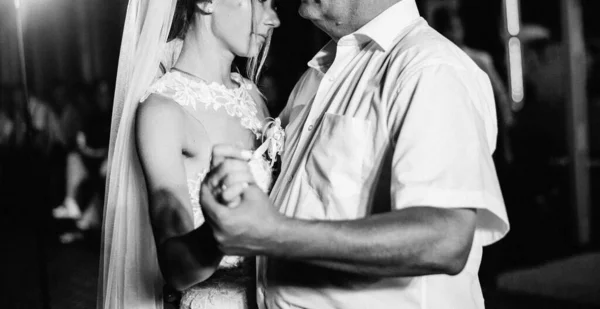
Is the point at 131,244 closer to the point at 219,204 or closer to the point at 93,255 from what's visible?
the point at 219,204

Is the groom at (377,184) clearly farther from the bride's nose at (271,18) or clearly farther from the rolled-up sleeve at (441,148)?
the bride's nose at (271,18)

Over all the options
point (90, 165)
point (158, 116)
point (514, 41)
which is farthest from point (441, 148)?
point (90, 165)

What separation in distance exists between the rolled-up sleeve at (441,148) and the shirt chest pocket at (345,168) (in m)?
0.10

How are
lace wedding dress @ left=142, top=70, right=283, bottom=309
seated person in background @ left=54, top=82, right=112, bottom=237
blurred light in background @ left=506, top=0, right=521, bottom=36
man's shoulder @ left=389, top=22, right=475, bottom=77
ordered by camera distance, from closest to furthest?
man's shoulder @ left=389, top=22, right=475, bottom=77, lace wedding dress @ left=142, top=70, right=283, bottom=309, blurred light in background @ left=506, top=0, right=521, bottom=36, seated person in background @ left=54, top=82, right=112, bottom=237

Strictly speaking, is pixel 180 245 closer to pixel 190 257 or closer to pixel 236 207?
pixel 190 257

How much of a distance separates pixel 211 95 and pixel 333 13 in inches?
20.2

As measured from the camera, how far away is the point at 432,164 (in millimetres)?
1086

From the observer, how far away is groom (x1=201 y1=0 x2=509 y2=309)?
979mm

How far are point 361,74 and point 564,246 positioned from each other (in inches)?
181

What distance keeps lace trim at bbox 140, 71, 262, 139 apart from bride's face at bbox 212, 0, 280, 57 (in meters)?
0.14

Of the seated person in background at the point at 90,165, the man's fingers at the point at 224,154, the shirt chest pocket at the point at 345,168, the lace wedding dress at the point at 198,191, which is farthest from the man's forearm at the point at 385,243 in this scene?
the seated person in background at the point at 90,165

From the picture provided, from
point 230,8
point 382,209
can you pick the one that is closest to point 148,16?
point 230,8

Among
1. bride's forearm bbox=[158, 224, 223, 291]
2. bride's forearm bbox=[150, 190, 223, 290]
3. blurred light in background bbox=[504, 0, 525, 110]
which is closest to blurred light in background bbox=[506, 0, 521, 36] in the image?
blurred light in background bbox=[504, 0, 525, 110]

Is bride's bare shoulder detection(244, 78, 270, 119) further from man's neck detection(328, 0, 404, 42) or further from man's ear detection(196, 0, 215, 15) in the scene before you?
man's neck detection(328, 0, 404, 42)
